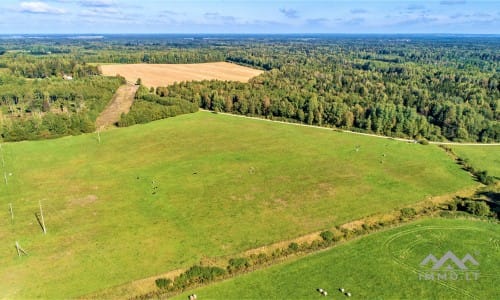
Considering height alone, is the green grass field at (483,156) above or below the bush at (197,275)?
above

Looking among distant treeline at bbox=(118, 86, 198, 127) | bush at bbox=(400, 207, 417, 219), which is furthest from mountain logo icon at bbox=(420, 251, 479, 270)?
distant treeline at bbox=(118, 86, 198, 127)

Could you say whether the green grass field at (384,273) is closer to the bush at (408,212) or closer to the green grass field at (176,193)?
the bush at (408,212)

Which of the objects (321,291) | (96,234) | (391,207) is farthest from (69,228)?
(391,207)

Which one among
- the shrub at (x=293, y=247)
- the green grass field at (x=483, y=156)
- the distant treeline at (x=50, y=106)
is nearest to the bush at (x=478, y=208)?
the green grass field at (x=483, y=156)

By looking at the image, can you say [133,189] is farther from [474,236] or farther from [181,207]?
[474,236]

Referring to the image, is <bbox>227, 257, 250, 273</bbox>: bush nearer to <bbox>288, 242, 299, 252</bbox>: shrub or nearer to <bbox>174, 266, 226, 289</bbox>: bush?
<bbox>174, 266, 226, 289</bbox>: bush

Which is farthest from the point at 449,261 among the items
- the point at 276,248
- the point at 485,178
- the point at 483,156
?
the point at 483,156
